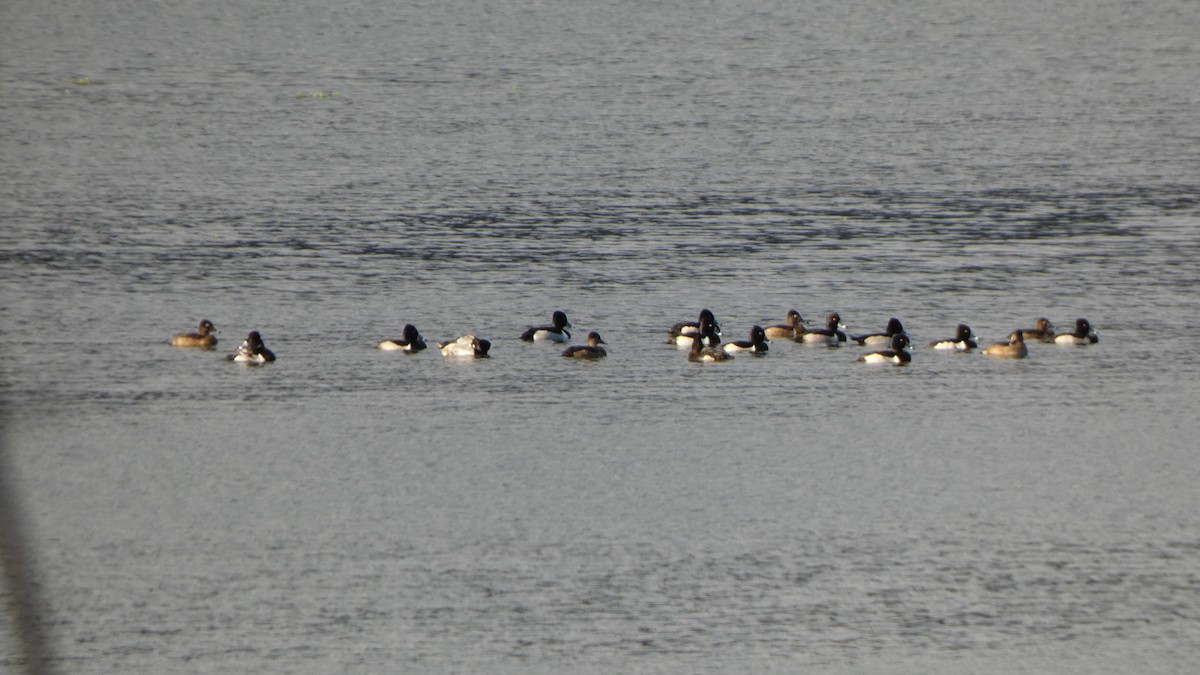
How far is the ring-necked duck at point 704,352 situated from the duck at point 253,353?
175 inches

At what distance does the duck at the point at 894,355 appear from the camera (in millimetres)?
21094

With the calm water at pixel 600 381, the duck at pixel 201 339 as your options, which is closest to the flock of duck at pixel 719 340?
the duck at pixel 201 339

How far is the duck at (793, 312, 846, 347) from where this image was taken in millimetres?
21625

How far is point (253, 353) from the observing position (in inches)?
813

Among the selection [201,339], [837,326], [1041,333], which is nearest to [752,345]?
[837,326]

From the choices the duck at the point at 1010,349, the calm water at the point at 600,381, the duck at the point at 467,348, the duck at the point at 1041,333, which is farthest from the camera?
the duck at the point at 1041,333

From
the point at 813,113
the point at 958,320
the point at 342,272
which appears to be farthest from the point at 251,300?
the point at 813,113

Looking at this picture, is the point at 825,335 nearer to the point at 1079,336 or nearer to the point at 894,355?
the point at 894,355

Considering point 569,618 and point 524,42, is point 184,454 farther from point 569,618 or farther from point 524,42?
point 524,42

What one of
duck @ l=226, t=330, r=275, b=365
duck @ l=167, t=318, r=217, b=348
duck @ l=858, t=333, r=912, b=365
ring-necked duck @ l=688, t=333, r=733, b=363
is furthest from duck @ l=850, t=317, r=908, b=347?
duck @ l=167, t=318, r=217, b=348

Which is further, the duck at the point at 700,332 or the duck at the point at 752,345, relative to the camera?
the duck at the point at 752,345

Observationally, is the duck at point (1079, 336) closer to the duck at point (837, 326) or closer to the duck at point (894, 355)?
the duck at point (894, 355)

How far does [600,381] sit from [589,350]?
0.78 m

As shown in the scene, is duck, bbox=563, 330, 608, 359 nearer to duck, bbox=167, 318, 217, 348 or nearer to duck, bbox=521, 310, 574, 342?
duck, bbox=521, 310, 574, 342
